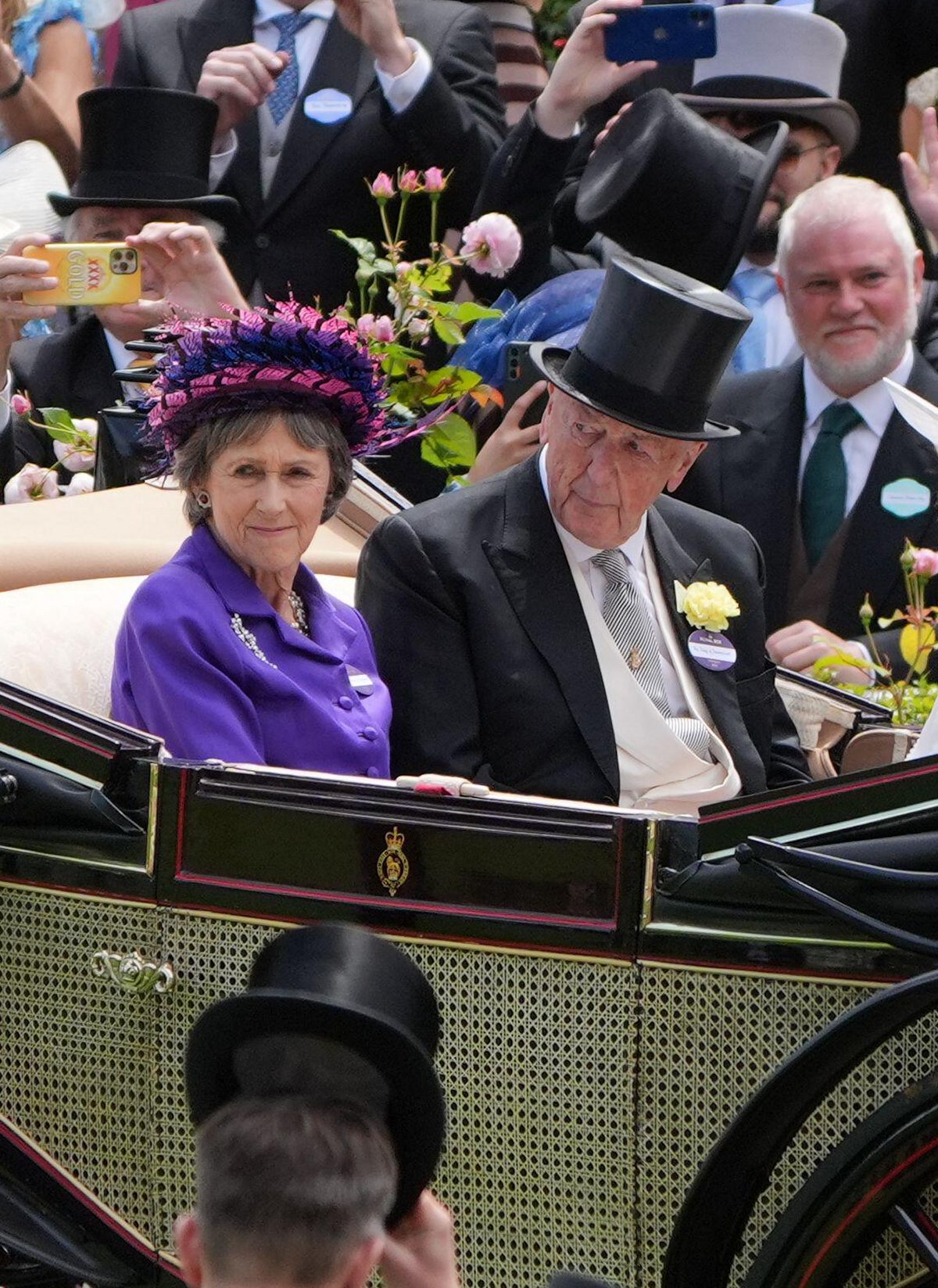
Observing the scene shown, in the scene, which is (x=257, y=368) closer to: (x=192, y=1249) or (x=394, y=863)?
(x=394, y=863)

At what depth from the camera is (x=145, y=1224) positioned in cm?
263

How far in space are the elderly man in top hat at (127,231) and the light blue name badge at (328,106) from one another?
1.07 ft

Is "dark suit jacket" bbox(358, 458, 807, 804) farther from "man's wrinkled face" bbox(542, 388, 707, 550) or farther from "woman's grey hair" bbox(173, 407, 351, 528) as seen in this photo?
"woman's grey hair" bbox(173, 407, 351, 528)

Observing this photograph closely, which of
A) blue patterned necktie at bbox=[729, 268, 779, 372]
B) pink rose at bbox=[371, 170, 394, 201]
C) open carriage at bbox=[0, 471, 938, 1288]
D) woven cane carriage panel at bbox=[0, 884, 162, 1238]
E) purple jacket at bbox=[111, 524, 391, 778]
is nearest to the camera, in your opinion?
open carriage at bbox=[0, 471, 938, 1288]

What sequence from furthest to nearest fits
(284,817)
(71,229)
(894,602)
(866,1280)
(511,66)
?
(511,66) < (71,229) < (894,602) < (284,817) < (866,1280)

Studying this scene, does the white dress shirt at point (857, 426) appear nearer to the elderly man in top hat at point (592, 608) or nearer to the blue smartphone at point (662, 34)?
the blue smartphone at point (662, 34)

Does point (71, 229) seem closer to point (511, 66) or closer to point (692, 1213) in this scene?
point (511, 66)

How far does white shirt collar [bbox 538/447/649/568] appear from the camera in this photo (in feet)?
10.3

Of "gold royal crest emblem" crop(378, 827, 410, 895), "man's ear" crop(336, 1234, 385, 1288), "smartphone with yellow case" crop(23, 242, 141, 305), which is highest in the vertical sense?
"man's ear" crop(336, 1234, 385, 1288)

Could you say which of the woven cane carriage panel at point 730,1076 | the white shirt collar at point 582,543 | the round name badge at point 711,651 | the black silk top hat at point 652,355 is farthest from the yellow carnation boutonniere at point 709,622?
the woven cane carriage panel at point 730,1076

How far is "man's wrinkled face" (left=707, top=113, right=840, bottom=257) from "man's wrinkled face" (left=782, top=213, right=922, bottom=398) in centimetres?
37

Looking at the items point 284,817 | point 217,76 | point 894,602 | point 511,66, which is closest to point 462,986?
point 284,817

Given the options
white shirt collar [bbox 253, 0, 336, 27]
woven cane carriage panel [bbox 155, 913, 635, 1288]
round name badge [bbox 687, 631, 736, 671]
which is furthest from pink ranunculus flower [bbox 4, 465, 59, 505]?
woven cane carriage panel [bbox 155, 913, 635, 1288]

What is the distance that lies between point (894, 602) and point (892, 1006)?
1834mm
